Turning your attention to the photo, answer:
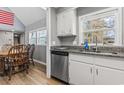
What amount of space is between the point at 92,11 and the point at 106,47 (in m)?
1.01

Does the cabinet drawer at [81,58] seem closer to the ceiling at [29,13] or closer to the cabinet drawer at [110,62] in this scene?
the cabinet drawer at [110,62]

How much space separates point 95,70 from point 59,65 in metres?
1.12

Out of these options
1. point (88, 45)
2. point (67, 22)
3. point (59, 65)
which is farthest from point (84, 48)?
point (67, 22)

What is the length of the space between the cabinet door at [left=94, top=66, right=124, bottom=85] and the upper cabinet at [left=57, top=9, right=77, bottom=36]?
147 centimetres

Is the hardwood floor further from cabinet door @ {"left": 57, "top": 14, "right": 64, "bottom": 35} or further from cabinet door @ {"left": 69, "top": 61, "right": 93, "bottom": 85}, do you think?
cabinet door @ {"left": 57, "top": 14, "right": 64, "bottom": 35}

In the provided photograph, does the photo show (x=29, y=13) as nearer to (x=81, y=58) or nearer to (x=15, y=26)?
(x=15, y=26)

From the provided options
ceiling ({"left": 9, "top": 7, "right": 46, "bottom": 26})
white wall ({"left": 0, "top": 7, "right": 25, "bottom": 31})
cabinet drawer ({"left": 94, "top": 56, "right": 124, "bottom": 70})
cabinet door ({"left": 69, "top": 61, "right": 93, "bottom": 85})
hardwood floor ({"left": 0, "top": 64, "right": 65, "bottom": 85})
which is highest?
ceiling ({"left": 9, "top": 7, "right": 46, "bottom": 26})

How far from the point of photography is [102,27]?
8.81ft

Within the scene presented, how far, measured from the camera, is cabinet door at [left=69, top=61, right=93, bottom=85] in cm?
209

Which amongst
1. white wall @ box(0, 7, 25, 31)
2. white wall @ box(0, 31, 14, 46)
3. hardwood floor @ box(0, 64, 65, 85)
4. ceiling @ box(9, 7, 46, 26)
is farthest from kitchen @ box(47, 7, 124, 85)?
white wall @ box(0, 31, 14, 46)

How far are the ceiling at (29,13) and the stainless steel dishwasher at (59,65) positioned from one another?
266cm

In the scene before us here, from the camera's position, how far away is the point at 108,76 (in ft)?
5.82
